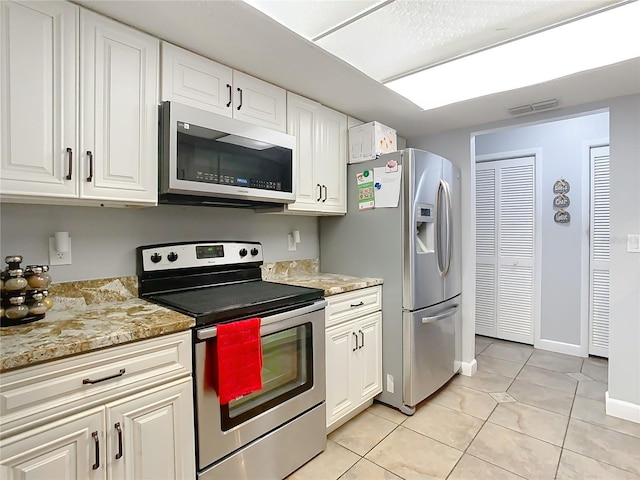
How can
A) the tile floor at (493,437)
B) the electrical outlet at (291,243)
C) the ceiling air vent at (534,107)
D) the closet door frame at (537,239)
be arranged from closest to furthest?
the tile floor at (493,437), the ceiling air vent at (534,107), the electrical outlet at (291,243), the closet door frame at (537,239)

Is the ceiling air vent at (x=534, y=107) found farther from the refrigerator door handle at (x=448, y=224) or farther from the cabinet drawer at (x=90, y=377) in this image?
the cabinet drawer at (x=90, y=377)

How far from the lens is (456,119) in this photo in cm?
273

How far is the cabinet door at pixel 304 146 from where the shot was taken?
85.0 inches

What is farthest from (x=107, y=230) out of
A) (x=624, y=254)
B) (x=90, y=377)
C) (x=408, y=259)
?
(x=624, y=254)

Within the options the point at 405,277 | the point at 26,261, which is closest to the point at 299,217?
→ the point at 405,277

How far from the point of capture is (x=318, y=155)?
234 centimetres

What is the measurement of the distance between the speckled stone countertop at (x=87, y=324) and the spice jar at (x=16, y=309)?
40 millimetres

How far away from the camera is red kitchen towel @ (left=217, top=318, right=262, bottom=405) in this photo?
1376 mm

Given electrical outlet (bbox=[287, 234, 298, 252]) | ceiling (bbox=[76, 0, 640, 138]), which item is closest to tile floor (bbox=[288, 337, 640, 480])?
electrical outlet (bbox=[287, 234, 298, 252])

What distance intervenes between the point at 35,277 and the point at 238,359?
2.75 ft

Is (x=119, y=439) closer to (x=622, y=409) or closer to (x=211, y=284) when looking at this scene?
(x=211, y=284)

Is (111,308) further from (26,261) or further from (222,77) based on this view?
(222,77)

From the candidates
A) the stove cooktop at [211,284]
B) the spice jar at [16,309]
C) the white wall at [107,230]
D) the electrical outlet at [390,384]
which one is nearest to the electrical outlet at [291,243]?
the white wall at [107,230]

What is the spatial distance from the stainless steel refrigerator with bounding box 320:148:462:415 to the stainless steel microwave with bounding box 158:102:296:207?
67cm
